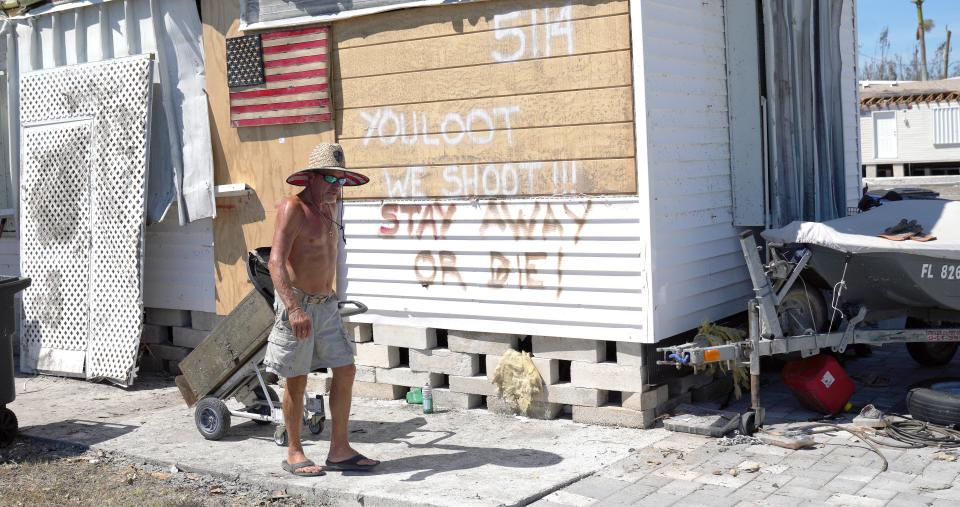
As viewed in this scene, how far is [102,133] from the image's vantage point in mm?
10094

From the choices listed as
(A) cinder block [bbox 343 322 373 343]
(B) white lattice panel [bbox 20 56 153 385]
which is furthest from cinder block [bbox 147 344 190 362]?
(A) cinder block [bbox 343 322 373 343]

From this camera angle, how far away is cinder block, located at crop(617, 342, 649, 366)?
7.41 metres

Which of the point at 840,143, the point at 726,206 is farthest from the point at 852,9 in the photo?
the point at 726,206

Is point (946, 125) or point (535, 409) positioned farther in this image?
point (946, 125)

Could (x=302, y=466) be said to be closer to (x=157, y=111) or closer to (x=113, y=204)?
(x=113, y=204)

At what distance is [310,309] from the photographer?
674cm

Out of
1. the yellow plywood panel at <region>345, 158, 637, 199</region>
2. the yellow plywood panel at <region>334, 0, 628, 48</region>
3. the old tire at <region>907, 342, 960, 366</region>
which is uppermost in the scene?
the yellow plywood panel at <region>334, 0, 628, 48</region>

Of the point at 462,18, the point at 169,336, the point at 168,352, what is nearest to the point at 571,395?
the point at 462,18

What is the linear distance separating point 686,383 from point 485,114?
2.57m

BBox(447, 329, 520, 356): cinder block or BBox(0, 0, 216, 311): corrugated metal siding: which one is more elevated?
BBox(0, 0, 216, 311): corrugated metal siding

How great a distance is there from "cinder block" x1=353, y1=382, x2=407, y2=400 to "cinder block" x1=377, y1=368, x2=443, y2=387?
6 cm

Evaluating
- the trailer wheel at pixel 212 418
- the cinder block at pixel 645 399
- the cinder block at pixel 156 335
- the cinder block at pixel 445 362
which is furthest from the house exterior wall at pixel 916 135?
the trailer wheel at pixel 212 418

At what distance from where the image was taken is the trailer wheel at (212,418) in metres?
7.66

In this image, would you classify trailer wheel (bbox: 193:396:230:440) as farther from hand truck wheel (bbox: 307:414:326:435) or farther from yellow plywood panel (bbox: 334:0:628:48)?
yellow plywood panel (bbox: 334:0:628:48)
